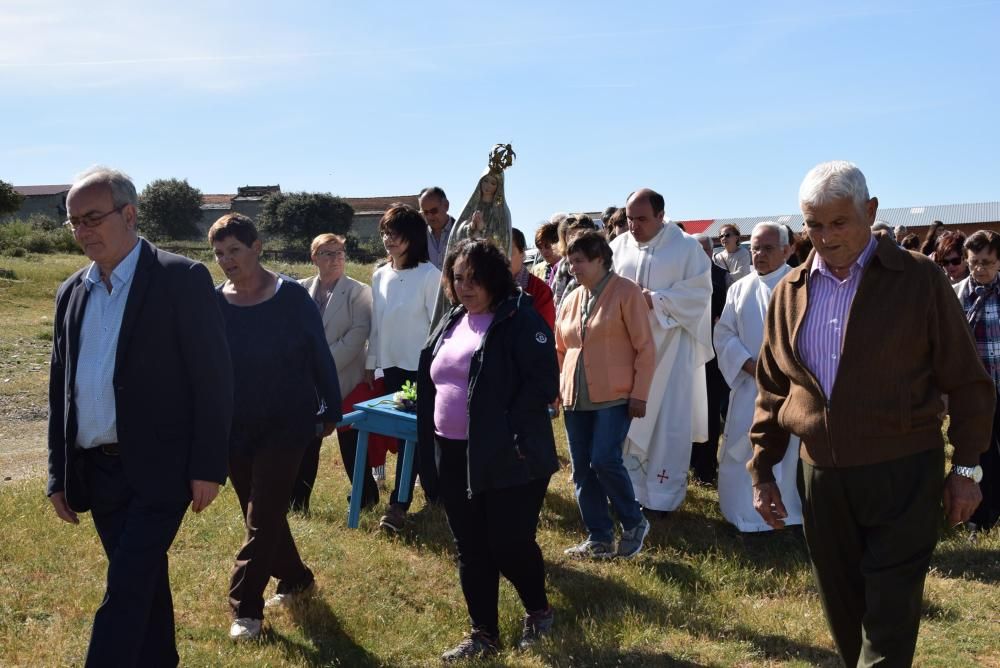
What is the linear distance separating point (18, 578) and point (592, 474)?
137 inches

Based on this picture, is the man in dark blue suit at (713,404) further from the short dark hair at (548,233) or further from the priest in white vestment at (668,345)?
the short dark hair at (548,233)

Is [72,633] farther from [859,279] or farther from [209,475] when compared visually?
[859,279]

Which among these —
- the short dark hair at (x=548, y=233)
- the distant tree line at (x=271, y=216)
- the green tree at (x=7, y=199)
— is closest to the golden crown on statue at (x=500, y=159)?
the short dark hair at (x=548, y=233)

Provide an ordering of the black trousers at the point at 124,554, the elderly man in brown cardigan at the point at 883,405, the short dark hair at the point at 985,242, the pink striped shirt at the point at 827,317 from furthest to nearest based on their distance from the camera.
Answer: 1. the short dark hair at the point at 985,242
2. the black trousers at the point at 124,554
3. the pink striped shirt at the point at 827,317
4. the elderly man in brown cardigan at the point at 883,405

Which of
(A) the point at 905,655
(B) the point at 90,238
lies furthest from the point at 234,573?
(A) the point at 905,655

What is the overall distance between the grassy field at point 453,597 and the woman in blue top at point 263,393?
424 millimetres

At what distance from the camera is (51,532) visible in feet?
22.3

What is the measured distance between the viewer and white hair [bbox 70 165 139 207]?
376 cm

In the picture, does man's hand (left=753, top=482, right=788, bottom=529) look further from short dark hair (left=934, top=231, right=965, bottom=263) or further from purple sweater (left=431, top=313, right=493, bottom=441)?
short dark hair (left=934, top=231, right=965, bottom=263)

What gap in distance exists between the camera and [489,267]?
4852mm

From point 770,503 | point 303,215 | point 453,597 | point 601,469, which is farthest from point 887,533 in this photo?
point 303,215

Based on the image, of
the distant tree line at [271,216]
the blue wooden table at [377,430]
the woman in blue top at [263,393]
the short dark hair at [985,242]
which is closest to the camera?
the woman in blue top at [263,393]

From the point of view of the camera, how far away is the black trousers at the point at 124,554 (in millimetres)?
3650

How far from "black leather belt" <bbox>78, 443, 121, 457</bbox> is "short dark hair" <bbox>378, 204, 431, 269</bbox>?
3461 mm
